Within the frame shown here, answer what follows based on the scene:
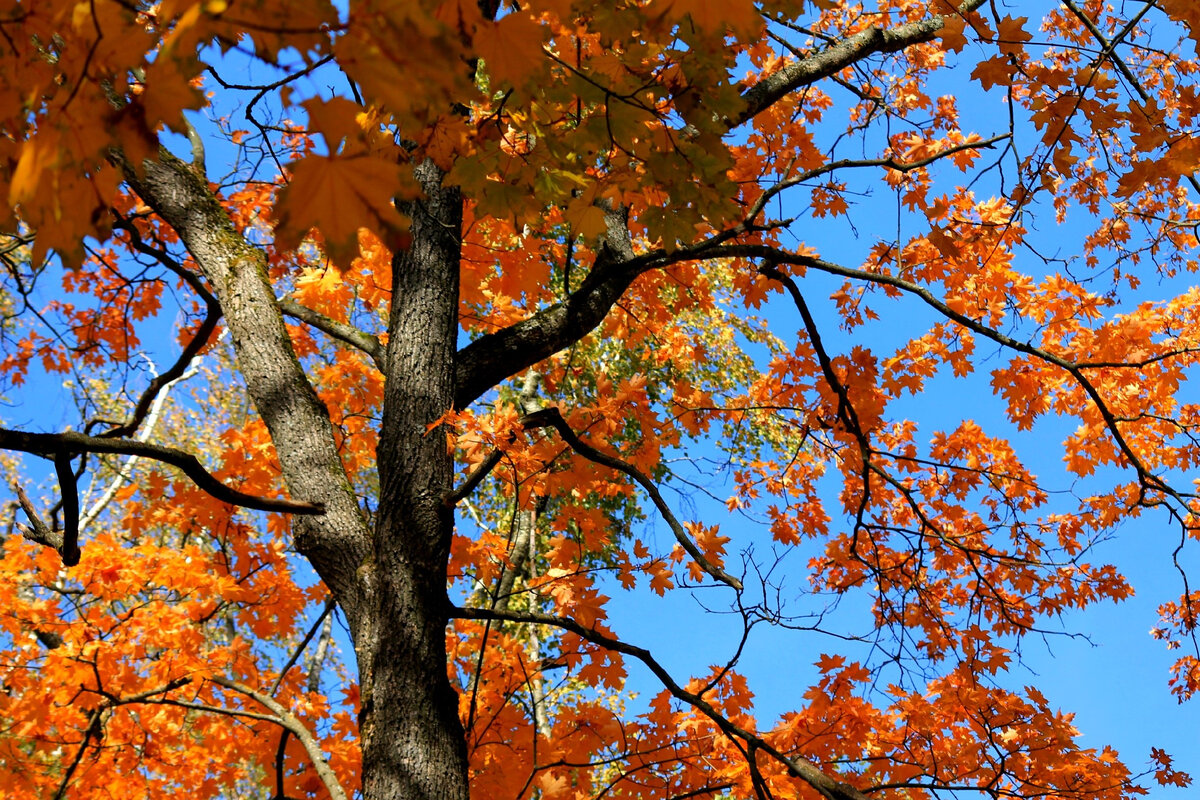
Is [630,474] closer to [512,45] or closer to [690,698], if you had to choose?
[690,698]

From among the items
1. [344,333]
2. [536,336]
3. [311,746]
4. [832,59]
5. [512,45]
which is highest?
[832,59]

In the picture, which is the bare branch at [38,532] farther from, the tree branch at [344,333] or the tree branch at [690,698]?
the tree branch at [690,698]

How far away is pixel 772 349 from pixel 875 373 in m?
8.25

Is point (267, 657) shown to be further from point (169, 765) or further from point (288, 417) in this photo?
point (288, 417)

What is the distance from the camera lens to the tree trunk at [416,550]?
2570 millimetres

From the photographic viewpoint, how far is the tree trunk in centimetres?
257

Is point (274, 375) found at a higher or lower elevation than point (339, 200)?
higher

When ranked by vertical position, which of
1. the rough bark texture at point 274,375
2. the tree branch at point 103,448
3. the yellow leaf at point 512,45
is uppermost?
the rough bark texture at point 274,375

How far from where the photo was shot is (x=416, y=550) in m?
2.83

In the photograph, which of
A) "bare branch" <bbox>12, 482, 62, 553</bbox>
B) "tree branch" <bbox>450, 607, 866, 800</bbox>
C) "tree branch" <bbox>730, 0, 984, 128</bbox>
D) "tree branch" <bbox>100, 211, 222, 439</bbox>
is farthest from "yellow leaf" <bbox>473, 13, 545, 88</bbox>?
"bare branch" <bbox>12, 482, 62, 553</bbox>

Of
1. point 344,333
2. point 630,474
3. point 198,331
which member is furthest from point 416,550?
point 198,331

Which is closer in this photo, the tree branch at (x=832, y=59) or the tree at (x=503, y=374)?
the tree at (x=503, y=374)

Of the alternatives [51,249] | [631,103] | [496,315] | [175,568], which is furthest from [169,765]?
[631,103]

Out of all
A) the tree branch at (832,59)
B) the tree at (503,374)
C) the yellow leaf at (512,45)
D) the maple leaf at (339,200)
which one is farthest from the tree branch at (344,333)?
the maple leaf at (339,200)
